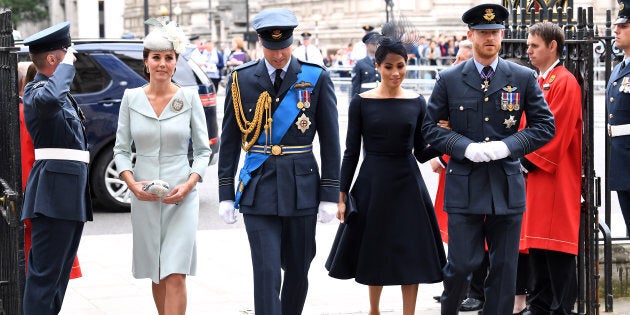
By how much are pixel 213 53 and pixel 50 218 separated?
32.1 metres

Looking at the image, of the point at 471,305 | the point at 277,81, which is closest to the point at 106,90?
the point at 471,305

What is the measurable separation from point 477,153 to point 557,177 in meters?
1.04

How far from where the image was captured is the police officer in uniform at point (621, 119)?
8.48 metres

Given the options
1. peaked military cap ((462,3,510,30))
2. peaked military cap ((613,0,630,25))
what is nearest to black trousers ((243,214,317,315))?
peaked military cap ((462,3,510,30))

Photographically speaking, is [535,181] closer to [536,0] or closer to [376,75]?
[536,0]

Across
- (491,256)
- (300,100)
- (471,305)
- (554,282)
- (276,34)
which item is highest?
(276,34)

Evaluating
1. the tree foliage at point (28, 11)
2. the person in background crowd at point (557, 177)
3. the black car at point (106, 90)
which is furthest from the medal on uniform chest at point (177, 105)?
the tree foliage at point (28, 11)

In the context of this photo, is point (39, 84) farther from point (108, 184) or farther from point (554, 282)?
point (108, 184)

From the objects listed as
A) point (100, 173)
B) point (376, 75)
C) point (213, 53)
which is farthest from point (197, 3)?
point (100, 173)

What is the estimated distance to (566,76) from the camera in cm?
778

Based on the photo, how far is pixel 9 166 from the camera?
6770 millimetres

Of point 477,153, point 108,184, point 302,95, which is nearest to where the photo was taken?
point 477,153

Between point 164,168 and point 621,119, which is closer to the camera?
point 164,168

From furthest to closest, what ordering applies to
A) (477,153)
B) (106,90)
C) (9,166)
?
(106,90) < (477,153) < (9,166)
